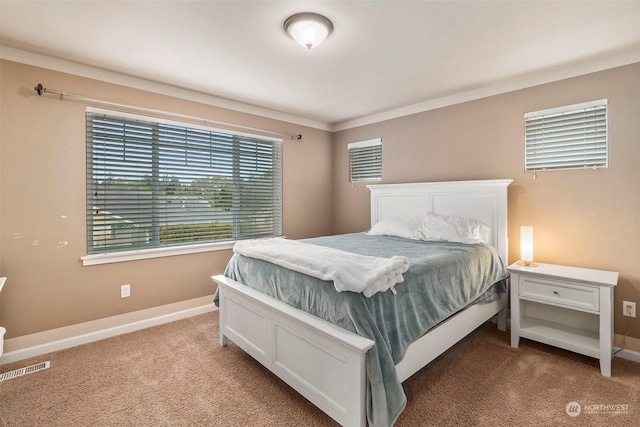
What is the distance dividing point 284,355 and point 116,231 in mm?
2027

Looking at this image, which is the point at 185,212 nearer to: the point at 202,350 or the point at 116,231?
the point at 116,231

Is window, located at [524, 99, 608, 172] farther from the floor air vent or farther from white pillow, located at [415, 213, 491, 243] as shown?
the floor air vent

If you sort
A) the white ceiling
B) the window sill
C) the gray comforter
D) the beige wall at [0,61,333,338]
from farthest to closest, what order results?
the window sill
the beige wall at [0,61,333,338]
the white ceiling
the gray comforter

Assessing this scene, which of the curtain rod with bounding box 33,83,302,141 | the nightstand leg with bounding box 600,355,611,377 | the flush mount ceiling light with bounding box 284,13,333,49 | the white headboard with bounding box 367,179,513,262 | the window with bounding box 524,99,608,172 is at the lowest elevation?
the nightstand leg with bounding box 600,355,611,377

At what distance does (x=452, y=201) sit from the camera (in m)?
3.23

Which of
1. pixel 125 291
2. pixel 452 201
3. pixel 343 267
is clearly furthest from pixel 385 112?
pixel 125 291

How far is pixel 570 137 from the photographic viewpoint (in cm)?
262

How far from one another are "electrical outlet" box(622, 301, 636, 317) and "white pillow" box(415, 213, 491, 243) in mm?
1058

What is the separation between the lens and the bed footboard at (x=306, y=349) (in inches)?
57.1

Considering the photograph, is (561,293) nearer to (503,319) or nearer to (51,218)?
(503,319)

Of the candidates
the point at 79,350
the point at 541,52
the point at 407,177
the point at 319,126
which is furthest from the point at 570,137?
the point at 79,350

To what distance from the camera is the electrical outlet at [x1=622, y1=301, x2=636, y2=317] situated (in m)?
2.37

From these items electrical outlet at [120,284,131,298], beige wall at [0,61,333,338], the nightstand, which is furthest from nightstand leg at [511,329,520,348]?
electrical outlet at [120,284,131,298]

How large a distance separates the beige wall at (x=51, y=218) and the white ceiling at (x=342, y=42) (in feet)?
0.80
